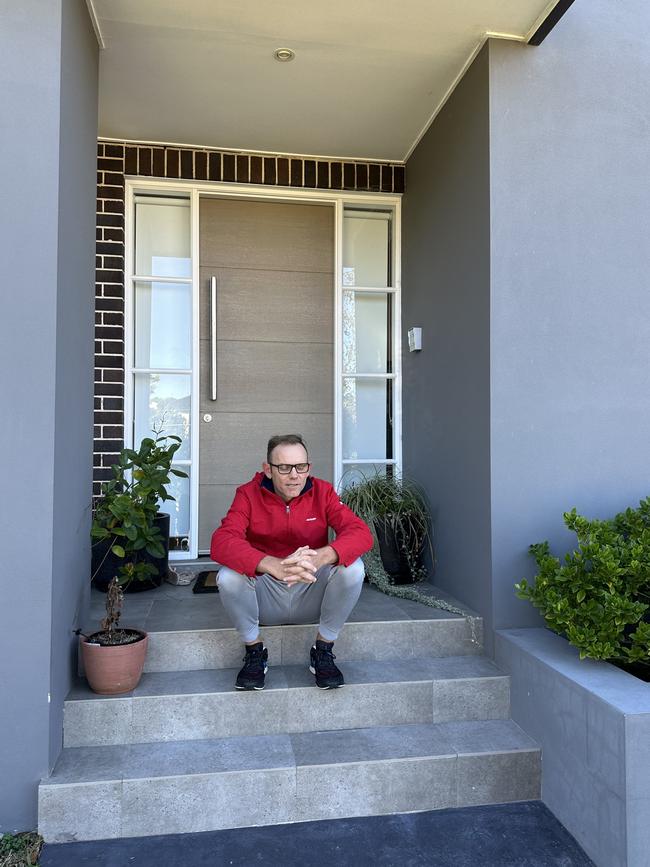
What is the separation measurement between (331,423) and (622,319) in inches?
73.6

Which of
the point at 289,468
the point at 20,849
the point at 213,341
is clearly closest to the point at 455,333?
the point at 289,468

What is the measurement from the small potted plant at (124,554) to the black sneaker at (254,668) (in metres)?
0.39

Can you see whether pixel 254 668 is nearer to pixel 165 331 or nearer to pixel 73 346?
pixel 73 346

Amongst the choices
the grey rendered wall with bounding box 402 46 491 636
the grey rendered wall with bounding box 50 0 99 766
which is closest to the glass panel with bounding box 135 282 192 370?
the grey rendered wall with bounding box 50 0 99 766

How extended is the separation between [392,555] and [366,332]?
153 cm

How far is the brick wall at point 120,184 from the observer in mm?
3703

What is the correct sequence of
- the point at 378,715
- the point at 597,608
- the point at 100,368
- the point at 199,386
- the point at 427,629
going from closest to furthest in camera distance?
the point at 597,608 < the point at 378,715 < the point at 427,629 < the point at 100,368 < the point at 199,386

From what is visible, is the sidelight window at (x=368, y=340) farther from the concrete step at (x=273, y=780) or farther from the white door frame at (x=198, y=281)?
the concrete step at (x=273, y=780)

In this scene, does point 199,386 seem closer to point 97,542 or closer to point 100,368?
point 100,368

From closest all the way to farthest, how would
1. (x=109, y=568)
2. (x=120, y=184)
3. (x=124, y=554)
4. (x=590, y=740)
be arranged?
(x=590, y=740)
(x=124, y=554)
(x=109, y=568)
(x=120, y=184)

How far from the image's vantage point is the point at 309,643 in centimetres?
265

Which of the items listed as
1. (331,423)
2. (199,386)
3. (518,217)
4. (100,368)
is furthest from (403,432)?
(100,368)

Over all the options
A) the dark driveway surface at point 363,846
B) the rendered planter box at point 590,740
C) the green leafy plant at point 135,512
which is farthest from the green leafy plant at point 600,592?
the green leafy plant at point 135,512

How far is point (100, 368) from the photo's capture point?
12.1ft
